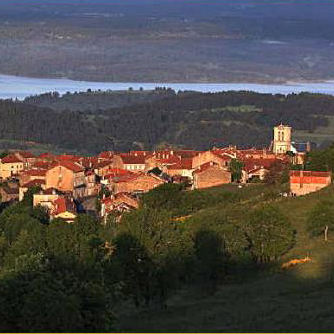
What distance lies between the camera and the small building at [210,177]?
241ft

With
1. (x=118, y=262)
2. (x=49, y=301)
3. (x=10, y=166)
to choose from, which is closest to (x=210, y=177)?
(x=10, y=166)

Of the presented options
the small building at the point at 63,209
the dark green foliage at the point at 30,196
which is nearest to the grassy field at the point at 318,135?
the dark green foliage at the point at 30,196

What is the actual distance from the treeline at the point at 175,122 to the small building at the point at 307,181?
82.9 metres

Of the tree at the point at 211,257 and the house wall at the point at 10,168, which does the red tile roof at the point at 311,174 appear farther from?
the house wall at the point at 10,168

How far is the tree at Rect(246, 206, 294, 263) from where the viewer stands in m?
42.1

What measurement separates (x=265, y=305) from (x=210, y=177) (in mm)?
40689

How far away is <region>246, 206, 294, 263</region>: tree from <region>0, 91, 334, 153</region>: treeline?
101004mm

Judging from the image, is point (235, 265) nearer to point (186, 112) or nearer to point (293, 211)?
point (293, 211)

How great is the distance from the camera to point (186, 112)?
17838 cm

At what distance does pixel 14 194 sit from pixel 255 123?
9051cm

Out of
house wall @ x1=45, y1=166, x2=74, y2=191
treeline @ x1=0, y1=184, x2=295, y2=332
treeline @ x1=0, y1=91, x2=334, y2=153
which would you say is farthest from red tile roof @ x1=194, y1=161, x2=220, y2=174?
treeline @ x1=0, y1=91, x2=334, y2=153

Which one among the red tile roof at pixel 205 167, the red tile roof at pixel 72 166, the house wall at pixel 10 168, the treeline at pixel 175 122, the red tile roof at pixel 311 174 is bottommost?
the treeline at pixel 175 122

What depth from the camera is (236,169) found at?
250 feet

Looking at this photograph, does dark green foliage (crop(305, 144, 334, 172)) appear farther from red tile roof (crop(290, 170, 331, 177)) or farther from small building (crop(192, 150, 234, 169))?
small building (crop(192, 150, 234, 169))
